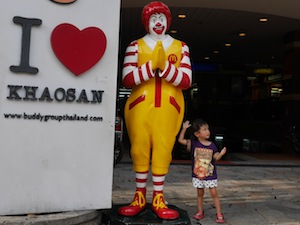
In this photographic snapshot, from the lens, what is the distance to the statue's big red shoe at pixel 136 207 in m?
3.48

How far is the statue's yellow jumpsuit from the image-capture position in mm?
3443

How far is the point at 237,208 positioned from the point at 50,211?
88.1 inches

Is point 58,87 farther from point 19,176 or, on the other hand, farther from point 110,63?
point 19,176

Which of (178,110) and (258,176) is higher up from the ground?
(178,110)

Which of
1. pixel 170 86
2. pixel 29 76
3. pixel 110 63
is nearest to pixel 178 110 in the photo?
pixel 170 86

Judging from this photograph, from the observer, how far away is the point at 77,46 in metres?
3.24

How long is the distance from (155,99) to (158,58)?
38 centimetres

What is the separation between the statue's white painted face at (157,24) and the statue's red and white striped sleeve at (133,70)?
216mm

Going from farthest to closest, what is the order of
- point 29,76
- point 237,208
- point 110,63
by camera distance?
1. point 237,208
2. point 110,63
3. point 29,76

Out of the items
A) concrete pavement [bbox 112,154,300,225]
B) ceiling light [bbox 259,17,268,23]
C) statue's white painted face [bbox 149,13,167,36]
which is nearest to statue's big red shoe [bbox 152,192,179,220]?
concrete pavement [bbox 112,154,300,225]

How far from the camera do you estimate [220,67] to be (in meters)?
20.0

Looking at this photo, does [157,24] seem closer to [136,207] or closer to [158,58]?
[158,58]

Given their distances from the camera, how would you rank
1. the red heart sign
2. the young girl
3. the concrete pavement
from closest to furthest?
the red heart sign
the young girl
the concrete pavement

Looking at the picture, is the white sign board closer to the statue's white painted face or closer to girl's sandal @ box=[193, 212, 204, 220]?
the statue's white painted face
